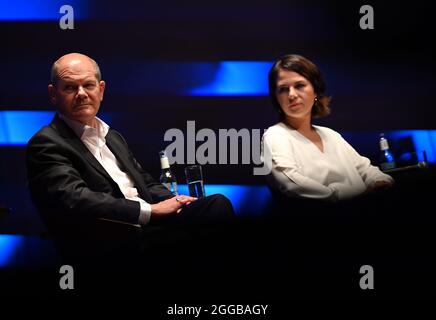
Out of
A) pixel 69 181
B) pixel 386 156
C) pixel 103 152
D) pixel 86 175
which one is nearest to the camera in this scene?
pixel 69 181

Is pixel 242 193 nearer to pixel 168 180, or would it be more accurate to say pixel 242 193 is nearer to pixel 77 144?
pixel 168 180

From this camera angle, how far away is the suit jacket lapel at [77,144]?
2660 mm

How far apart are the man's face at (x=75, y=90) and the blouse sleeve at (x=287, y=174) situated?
35.2 inches

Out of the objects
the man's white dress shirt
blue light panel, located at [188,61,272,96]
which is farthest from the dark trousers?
blue light panel, located at [188,61,272,96]

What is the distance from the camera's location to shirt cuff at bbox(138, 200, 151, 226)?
2.57 meters

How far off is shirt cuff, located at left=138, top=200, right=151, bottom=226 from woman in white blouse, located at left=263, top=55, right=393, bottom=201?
664 millimetres

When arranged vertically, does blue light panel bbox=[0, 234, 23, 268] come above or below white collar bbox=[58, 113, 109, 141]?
below

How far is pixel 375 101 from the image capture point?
3.23 m

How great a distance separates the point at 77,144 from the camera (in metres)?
2.68

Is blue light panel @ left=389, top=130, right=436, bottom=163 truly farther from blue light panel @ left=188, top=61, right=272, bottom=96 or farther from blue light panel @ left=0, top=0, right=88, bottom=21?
blue light panel @ left=0, top=0, right=88, bottom=21

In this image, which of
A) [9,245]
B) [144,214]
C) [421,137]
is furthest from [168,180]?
[421,137]

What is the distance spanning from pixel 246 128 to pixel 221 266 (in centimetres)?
98

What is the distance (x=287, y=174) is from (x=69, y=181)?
1022 millimetres

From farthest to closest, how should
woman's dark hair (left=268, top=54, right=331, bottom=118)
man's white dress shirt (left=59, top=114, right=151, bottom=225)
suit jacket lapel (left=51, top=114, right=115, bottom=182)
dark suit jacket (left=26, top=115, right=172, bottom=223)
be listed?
woman's dark hair (left=268, top=54, right=331, bottom=118), man's white dress shirt (left=59, top=114, right=151, bottom=225), suit jacket lapel (left=51, top=114, right=115, bottom=182), dark suit jacket (left=26, top=115, right=172, bottom=223)
